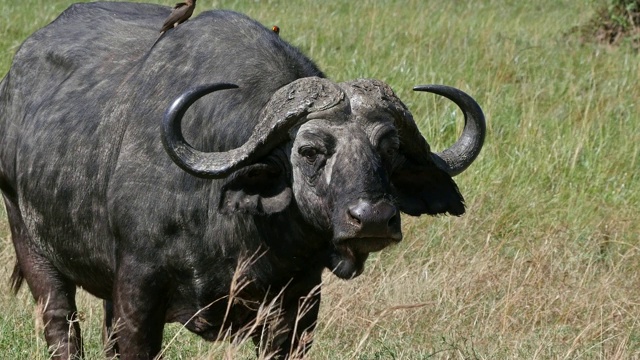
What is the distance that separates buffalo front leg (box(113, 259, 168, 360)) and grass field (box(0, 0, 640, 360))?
1.16ft

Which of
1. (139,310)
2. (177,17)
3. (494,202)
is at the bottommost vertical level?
(494,202)

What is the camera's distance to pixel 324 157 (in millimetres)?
4746

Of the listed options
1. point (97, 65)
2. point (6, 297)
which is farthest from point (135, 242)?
point (6, 297)

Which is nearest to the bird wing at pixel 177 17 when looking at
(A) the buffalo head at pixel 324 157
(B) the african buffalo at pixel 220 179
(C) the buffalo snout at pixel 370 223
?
(B) the african buffalo at pixel 220 179

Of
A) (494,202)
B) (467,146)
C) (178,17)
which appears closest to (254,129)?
(467,146)

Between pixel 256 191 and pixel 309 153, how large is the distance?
275 millimetres

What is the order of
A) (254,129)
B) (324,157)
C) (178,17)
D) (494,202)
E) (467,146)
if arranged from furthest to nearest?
(494,202), (178,17), (467,146), (254,129), (324,157)

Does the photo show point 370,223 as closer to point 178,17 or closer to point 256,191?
point 256,191

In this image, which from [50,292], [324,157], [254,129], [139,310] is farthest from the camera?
[50,292]

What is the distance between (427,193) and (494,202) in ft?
10.3

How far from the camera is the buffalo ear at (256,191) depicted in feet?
16.0

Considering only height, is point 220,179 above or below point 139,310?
above

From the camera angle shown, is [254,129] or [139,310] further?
[139,310]

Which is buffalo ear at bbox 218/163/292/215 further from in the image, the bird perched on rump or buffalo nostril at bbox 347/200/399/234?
the bird perched on rump
